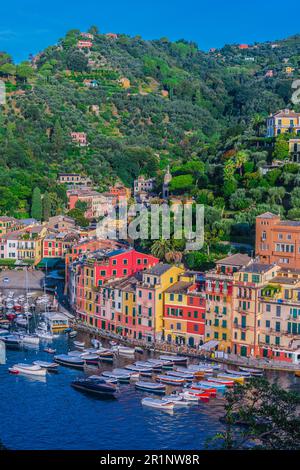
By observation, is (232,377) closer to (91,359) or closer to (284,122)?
(91,359)

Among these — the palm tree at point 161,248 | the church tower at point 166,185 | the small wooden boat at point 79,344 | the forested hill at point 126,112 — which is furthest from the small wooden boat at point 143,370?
the church tower at point 166,185

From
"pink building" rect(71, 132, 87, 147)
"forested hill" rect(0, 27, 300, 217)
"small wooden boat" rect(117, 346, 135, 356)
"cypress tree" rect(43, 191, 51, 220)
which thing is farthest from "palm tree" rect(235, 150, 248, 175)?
"pink building" rect(71, 132, 87, 147)

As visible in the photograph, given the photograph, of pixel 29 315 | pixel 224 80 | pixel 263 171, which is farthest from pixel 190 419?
pixel 224 80

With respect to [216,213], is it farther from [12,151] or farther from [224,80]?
[224,80]

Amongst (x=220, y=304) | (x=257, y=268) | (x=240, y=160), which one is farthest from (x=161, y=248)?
(x=240, y=160)

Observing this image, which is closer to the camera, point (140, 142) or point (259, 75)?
point (140, 142)
